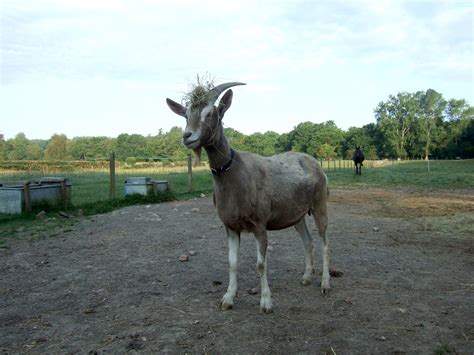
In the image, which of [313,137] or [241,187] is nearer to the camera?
[241,187]

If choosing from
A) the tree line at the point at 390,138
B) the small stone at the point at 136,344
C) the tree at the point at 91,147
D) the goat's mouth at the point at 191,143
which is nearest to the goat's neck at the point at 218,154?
the goat's mouth at the point at 191,143

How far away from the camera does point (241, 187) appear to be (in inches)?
193

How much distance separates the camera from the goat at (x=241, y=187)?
466cm

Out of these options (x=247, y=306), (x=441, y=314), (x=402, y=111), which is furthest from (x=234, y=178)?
(x=402, y=111)

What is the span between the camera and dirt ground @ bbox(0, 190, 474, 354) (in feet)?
13.3

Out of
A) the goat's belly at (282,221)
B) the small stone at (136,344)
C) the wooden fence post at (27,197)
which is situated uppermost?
the goat's belly at (282,221)

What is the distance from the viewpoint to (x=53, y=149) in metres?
71.4

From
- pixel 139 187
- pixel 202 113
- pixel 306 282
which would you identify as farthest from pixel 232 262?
pixel 139 187

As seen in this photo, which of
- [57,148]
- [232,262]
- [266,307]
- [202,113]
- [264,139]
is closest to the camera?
[202,113]

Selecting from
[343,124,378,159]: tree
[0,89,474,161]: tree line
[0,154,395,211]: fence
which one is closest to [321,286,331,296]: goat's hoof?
[0,154,395,211]: fence

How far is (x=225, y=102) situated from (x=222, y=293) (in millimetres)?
2551

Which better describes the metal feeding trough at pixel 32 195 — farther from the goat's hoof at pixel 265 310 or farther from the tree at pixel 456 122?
the tree at pixel 456 122

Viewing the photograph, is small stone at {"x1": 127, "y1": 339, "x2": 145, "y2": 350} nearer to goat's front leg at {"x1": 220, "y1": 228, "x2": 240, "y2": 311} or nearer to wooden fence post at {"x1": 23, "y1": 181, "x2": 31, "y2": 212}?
goat's front leg at {"x1": 220, "y1": 228, "x2": 240, "y2": 311}

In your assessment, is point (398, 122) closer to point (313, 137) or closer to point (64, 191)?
point (313, 137)
